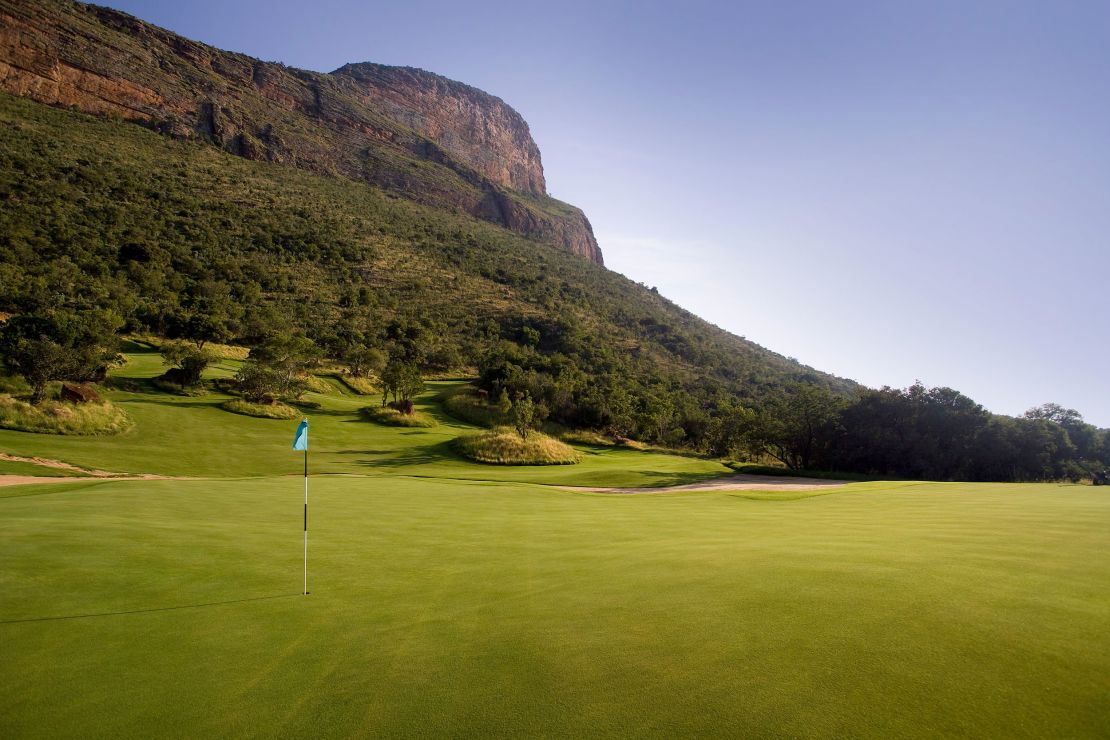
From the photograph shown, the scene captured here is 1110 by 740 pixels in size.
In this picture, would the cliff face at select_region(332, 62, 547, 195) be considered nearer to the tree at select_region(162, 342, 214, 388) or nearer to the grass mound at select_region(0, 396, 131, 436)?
the tree at select_region(162, 342, 214, 388)

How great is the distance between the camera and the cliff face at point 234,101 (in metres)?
87.1

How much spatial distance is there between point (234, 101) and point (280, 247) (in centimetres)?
5655

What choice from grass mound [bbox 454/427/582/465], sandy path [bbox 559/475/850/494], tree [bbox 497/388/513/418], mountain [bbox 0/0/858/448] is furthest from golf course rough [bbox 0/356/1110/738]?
mountain [bbox 0/0/858/448]

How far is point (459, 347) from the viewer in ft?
212

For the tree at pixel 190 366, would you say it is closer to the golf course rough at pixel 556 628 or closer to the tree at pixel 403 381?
the tree at pixel 403 381

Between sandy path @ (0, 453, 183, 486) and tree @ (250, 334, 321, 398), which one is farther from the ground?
tree @ (250, 334, 321, 398)

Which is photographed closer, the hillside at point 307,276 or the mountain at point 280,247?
the mountain at point 280,247

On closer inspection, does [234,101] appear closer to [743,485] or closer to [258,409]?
[258,409]

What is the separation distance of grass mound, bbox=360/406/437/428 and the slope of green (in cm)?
2892

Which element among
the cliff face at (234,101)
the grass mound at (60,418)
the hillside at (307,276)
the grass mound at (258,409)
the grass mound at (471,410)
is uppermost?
the cliff face at (234,101)

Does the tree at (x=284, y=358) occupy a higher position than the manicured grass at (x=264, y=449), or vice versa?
the tree at (x=284, y=358)

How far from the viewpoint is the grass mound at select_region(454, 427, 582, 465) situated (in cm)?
3119

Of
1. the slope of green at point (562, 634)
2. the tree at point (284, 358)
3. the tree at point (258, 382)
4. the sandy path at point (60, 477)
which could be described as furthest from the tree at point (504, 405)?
the slope of green at point (562, 634)

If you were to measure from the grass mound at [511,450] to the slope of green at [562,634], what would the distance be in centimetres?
2218
